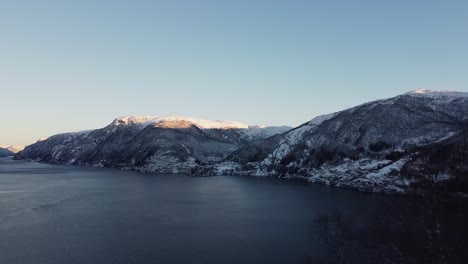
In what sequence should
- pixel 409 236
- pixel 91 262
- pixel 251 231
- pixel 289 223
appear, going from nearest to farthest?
pixel 91 262 < pixel 409 236 < pixel 251 231 < pixel 289 223

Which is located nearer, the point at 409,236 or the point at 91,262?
the point at 91,262

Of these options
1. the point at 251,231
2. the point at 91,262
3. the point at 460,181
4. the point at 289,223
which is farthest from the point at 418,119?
the point at 91,262

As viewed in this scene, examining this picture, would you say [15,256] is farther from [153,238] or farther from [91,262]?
[153,238]

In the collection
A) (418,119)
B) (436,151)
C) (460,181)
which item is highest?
(418,119)

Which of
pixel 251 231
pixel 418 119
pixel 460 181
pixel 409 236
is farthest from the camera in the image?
pixel 418 119

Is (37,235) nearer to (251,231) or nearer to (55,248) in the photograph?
(55,248)

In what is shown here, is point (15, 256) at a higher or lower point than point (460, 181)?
lower

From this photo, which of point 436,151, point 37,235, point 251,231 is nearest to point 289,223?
point 251,231
